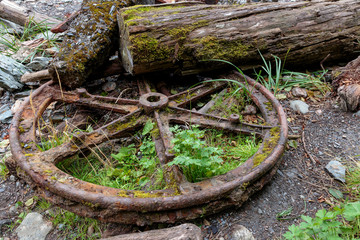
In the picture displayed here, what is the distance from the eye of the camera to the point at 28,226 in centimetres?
232

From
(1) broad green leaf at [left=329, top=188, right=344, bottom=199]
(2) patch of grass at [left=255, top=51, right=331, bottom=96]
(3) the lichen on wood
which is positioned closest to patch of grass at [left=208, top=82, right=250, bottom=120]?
(2) patch of grass at [left=255, top=51, right=331, bottom=96]

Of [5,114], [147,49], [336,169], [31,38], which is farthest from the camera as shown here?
[31,38]

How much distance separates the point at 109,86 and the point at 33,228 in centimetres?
184

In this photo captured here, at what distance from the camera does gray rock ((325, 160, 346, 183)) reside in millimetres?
2441

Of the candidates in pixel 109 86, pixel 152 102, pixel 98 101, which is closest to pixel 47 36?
pixel 109 86

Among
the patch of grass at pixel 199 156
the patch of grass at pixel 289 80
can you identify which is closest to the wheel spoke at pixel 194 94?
the patch of grass at pixel 289 80

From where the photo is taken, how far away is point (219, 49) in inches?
126

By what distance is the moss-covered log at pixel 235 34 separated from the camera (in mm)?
3057

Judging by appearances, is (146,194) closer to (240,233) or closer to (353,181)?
(240,233)

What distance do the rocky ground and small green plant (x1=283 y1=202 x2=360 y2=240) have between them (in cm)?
27

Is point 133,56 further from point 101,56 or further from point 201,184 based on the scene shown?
point 201,184

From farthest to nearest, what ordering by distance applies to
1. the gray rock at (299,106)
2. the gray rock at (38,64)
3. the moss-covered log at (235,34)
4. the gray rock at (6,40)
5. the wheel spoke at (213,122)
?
the gray rock at (6,40) → the gray rock at (38,64) → the gray rock at (299,106) → the moss-covered log at (235,34) → the wheel spoke at (213,122)

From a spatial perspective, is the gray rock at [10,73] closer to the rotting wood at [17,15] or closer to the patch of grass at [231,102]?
the rotting wood at [17,15]

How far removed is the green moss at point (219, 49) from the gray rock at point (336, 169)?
1437 mm
